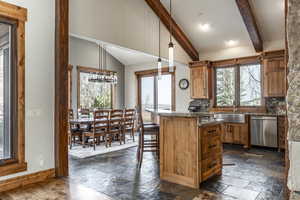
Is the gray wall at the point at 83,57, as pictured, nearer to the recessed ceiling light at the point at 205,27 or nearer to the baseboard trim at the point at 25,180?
the recessed ceiling light at the point at 205,27

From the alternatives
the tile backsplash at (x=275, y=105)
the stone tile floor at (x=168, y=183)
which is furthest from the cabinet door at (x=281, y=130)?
the stone tile floor at (x=168, y=183)

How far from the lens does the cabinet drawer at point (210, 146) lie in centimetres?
303

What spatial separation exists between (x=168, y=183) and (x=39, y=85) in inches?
93.5

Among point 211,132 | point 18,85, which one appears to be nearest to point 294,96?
point 211,132

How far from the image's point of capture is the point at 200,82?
21.5 feet

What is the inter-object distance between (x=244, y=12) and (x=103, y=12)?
3.06 m

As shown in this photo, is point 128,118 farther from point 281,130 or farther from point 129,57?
point 281,130

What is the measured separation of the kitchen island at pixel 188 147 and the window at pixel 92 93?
5052mm

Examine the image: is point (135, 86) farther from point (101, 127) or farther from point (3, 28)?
point (3, 28)

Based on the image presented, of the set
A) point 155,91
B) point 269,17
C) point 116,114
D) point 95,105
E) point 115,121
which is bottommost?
point 115,121

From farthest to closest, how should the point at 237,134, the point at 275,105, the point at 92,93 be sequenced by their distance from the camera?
the point at 92,93
the point at 275,105
the point at 237,134

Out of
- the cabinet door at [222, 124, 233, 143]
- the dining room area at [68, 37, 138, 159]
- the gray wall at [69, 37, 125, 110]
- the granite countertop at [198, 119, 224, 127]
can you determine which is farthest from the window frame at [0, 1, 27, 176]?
the cabinet door at [222, 124, 233, 143]

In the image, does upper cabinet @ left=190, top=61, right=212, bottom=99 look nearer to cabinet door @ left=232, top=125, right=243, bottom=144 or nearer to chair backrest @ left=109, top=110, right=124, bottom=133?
cabinet door @ left=232, top=125, right=243, bottom=144

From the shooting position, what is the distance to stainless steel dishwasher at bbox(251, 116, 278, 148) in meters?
5.17
